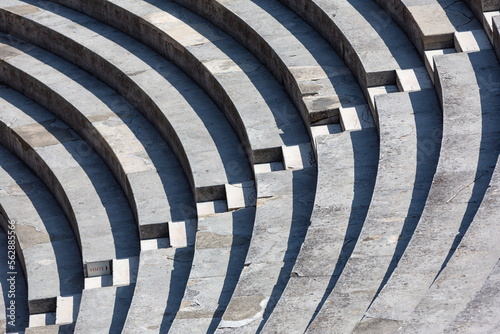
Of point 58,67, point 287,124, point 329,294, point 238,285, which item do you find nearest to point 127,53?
point 58,67

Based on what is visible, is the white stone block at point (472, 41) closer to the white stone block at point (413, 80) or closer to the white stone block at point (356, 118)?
the white stone block at point (413, 80)

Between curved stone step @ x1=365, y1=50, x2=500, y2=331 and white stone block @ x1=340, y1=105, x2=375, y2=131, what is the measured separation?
32.4 inches

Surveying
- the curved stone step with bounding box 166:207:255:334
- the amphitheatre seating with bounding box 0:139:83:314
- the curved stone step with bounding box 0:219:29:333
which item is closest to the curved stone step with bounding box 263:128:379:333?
the curved stone step with bounding box 166:207:255:334

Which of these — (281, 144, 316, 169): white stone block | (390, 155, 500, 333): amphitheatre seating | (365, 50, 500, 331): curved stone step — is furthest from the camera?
(281, 144, 316, 169): white stone block

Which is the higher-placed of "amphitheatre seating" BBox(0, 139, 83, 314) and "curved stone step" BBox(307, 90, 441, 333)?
"curved stone step" BBox(307, 90, 441, 333)

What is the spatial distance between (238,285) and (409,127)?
7.63ft

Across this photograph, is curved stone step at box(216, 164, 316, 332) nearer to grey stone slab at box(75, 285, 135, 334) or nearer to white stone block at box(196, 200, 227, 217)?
white stone block at box(196, 200, 227, 217)

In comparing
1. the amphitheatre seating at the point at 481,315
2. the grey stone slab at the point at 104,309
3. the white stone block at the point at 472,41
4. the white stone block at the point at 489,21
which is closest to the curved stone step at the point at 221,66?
the white stone block at the point at 472,41

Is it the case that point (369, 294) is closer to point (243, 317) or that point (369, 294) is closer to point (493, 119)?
point (243, 317)

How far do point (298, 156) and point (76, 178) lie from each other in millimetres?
2814

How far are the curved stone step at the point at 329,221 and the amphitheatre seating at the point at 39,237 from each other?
3.03 metres

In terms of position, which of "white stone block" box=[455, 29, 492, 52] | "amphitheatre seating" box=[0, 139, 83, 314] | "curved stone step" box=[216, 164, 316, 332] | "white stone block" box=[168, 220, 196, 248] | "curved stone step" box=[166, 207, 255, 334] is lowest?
"amphitheatre seating" box=[0, 139, 83, 314]

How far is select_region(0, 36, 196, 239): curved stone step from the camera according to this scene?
10.6 meters

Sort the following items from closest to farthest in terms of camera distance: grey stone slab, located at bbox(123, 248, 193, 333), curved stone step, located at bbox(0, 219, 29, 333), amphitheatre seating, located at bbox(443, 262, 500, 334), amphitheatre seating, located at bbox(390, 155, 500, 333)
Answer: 1. amphitheatre seating, located at bbox(443, 262, 500, 334)
2. amphitheatre seating, located at bbox(390, 155, 500, 333)
3. grey stone slab, located at bbox(123, 248, 193, 333)
4. curved stone step, located at bbox(0, 219, 29, 333)
